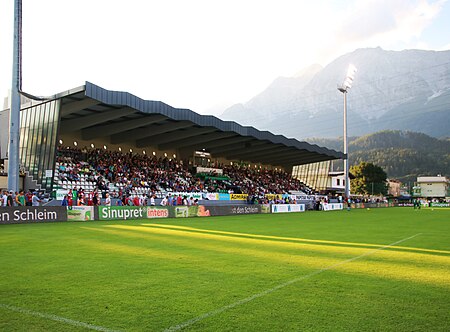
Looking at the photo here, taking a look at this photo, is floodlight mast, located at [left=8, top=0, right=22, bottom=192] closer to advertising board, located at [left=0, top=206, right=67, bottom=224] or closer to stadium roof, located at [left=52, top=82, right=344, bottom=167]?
advertising board, located at [left=0, top=206, right=67, bottom=224]

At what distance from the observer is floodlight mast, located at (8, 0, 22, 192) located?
23.9 meters

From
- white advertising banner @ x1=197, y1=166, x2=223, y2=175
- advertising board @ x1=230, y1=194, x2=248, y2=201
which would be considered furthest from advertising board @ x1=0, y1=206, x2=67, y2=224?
white advertising banner @ x1=197, y1=166, x2=223, y2=175

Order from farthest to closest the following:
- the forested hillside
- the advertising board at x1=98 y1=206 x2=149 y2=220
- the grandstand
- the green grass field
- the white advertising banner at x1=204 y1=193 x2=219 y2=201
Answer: the forested hillside
the white advertising banner at x1=204 y1=193 x2=219 y2=201
the grandstand
the advertising board at x1=98 y1=206 x2=149 y2=220
the green grass field

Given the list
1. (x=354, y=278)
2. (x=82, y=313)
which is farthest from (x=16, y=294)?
(x=354, y=278)

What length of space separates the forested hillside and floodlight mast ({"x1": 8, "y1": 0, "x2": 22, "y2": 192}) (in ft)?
507

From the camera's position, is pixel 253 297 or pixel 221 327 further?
pixel 253 297

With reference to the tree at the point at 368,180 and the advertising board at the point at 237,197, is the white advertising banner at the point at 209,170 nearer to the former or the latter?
the advertising board at the point at 237,197

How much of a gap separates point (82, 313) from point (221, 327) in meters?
1.86

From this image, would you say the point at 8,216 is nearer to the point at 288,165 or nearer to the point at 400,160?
the point at 288,165

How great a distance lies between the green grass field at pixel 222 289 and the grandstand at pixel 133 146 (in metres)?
22.6

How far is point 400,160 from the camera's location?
6363 inches

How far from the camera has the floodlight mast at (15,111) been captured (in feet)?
78.4

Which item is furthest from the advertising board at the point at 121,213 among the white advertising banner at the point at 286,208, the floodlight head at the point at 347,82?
the floodlight head at the point at 347,82

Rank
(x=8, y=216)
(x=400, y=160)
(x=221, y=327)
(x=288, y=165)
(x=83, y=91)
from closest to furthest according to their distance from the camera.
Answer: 1. (x=221, y=327)
2. (x=8, y=216)
3. (x=83, y=91)
4. (x=288, y=165)
5. (x=400, y=160)
